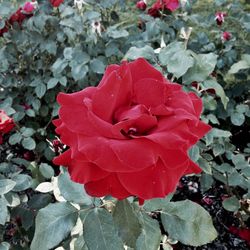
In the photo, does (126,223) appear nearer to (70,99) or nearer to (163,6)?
(70,99)

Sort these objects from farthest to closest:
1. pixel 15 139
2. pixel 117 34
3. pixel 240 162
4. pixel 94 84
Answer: pixel 94 84
pixel 117 34
pixel 15 139
pixel 240 162

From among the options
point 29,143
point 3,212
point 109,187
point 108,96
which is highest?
point 108,96

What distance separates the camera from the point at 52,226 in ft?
3.19

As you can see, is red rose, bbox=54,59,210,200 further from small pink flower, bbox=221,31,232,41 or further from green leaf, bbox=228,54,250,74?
small pink flower, bbox=221,31,232,41

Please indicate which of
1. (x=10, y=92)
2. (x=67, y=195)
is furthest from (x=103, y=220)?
(x=10, y=92)

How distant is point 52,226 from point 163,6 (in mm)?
1439

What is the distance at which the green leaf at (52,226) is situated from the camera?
960mm

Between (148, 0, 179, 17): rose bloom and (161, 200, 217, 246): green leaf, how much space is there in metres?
1.25

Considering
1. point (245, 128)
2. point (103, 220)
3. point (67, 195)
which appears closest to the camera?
point (103, 220)

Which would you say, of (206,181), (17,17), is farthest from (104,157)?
(17,17)

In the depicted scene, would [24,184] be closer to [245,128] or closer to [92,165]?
[92,165]

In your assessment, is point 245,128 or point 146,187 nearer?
point 146,187

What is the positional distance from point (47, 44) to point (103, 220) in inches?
54.7

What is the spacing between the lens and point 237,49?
235 cm
